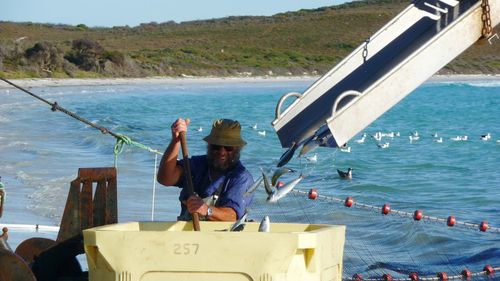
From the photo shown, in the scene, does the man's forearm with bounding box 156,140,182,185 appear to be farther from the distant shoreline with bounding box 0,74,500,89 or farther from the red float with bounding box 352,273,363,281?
the distant shoreline with bounding box 0,74,500,89

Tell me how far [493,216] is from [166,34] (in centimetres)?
11395

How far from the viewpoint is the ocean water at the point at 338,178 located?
12367 millimetres

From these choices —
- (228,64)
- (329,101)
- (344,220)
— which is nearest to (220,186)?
(329,101)

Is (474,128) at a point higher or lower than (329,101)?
higher

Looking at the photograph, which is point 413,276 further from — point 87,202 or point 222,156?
point 87,202

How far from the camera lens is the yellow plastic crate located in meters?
5.09

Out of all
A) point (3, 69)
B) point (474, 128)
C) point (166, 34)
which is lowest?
point (474, 128)

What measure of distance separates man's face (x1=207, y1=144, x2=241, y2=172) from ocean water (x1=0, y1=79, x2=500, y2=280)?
231cm

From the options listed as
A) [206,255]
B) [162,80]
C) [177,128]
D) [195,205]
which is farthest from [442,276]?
[162,80]

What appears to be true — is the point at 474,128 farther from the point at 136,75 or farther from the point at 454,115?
the point at 136,75

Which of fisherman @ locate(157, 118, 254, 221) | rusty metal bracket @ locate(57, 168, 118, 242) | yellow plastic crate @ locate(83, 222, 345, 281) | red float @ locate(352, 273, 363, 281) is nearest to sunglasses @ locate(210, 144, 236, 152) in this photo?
fisherman @ locate(157, 118, 254, 221)

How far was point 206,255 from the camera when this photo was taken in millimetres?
5145

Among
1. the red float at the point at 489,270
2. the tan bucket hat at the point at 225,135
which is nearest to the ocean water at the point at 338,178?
the red float at the point at 489,270

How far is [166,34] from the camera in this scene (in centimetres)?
12794
